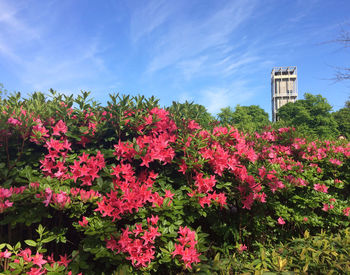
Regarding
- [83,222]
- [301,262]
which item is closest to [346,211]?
[301,262]

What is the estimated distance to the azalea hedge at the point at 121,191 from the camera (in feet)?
7.55

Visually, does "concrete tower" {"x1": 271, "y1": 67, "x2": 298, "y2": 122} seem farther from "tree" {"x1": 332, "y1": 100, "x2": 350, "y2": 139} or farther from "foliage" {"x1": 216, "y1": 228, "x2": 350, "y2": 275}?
"foliage" {"x1": 216, "y1": 228, "x2": 350, "y2": 275}

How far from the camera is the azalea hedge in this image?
2301 mm

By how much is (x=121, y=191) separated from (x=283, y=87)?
7292cm

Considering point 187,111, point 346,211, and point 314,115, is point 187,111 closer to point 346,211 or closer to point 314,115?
point 346,211

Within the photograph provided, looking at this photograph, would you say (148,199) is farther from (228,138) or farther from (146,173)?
(228,138)

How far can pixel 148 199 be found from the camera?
2.40m

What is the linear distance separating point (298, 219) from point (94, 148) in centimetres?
324

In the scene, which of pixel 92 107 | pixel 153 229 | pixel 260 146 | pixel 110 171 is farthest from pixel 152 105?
pixel 260 146

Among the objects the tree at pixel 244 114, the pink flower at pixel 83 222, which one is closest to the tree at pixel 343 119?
the tree at pixel 244 114

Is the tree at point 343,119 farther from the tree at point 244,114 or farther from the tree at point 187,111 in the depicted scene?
the tree at point 187,111

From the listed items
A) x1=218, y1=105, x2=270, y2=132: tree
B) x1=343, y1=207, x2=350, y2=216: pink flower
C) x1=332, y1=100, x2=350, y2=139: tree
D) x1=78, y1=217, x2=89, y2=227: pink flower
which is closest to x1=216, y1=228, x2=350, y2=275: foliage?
x1=78, y1=217, x2=89, y2=227: pink flower

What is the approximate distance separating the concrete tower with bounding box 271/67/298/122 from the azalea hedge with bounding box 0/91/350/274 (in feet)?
222

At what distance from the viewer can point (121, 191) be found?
2.42m
